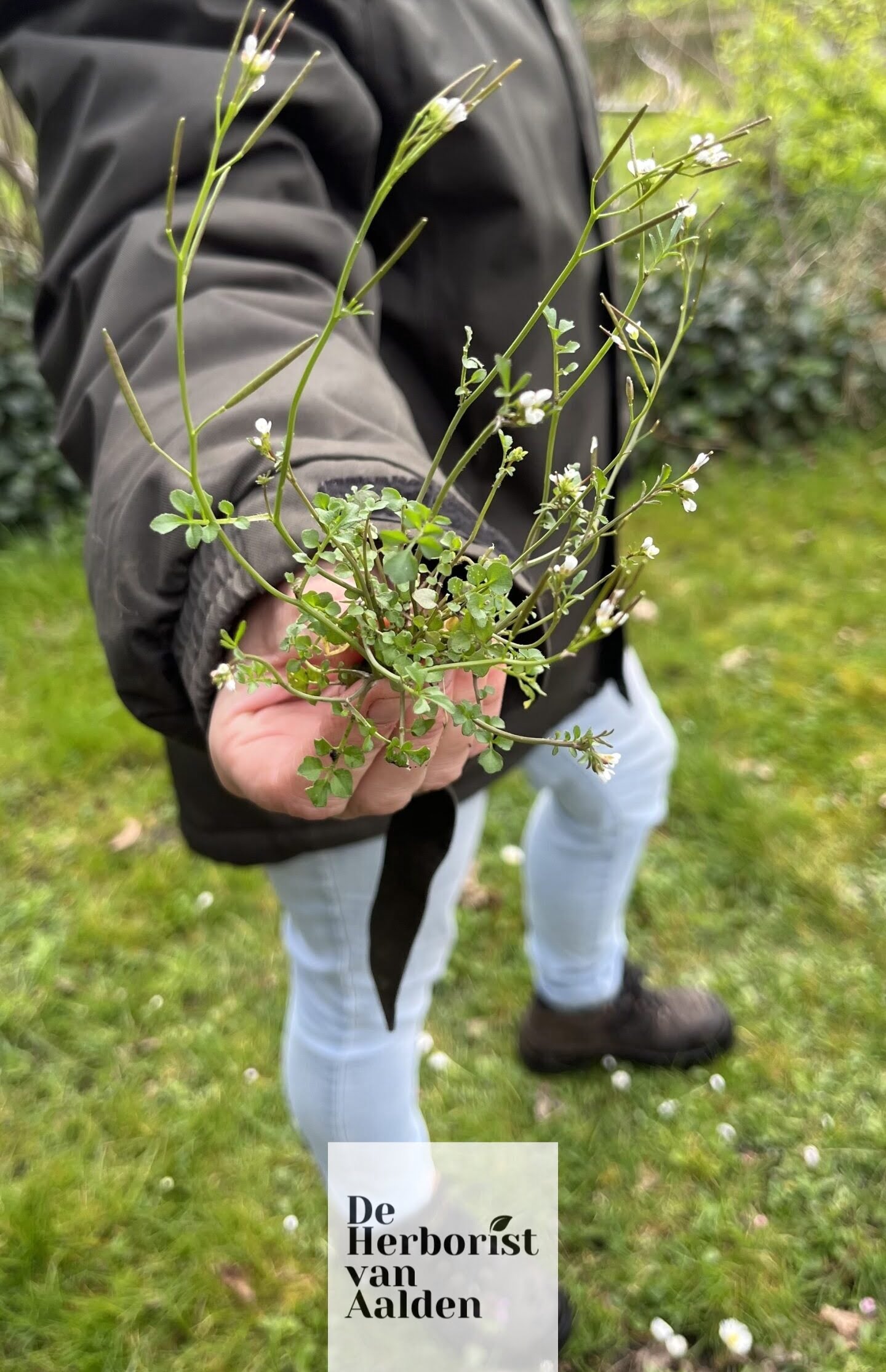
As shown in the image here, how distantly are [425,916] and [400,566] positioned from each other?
796 mm

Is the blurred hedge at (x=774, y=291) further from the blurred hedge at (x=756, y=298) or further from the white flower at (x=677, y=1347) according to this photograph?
the white flower at (x=677, y=1347)

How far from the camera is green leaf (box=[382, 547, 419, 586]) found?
1.97ft

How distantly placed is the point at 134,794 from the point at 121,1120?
42.8 inches

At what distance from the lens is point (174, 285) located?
979 mm

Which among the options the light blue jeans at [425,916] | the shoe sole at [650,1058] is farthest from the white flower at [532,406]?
the shoe sole at [650,1058]

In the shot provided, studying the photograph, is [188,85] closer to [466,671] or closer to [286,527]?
[286,527]

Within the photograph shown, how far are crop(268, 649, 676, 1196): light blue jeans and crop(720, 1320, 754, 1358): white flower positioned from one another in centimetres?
60

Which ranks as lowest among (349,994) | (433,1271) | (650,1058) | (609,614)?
(650,1058)

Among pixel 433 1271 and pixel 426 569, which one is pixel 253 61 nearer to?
pixel 426 569

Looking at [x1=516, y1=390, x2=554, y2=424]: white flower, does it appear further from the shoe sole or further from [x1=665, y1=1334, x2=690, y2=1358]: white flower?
the shoe sole

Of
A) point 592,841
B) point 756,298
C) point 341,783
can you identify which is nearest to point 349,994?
point 592,841

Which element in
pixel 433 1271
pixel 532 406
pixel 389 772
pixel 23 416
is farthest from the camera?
pixel 23 416

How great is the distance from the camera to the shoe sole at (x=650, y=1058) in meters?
2.12

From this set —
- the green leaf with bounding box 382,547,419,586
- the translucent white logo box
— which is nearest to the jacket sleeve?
the green leaf with bounding box 382,547,419,586
